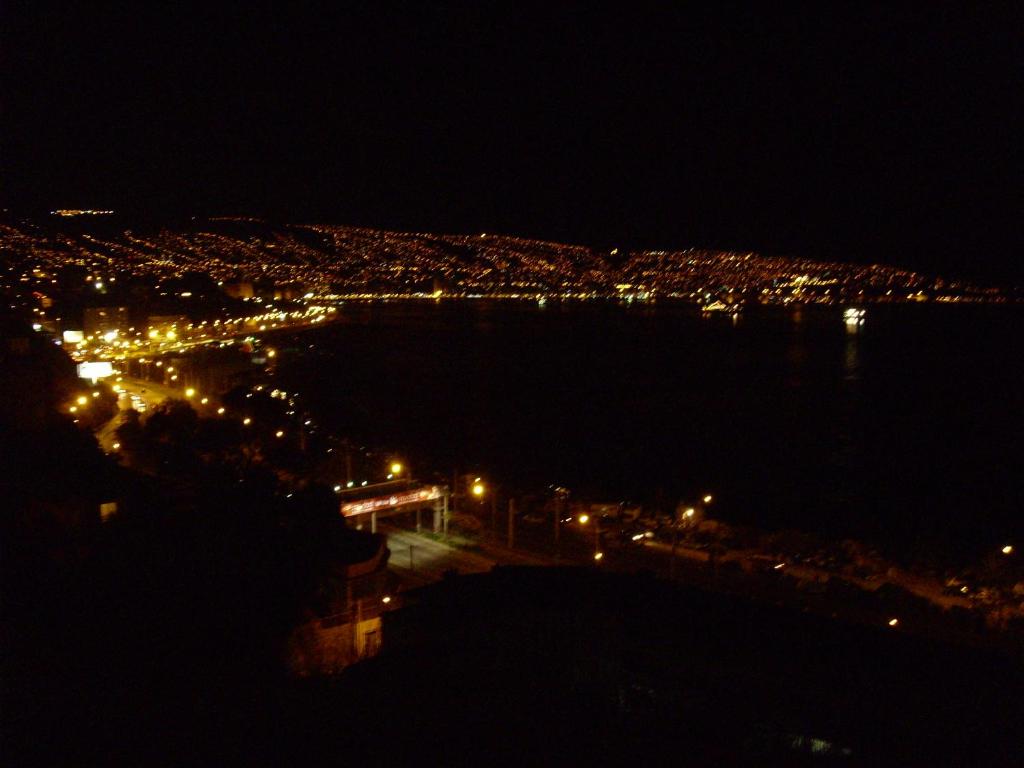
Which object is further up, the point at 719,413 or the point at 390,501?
the point at 390,501

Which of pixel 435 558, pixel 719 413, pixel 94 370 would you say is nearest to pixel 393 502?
pixel 435 558

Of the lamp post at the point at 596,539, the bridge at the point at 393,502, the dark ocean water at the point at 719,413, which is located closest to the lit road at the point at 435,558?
the bridge at the point at 393,502

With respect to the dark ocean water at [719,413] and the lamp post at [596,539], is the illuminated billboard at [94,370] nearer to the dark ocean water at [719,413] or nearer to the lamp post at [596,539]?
the dark ocean water at [719,413]

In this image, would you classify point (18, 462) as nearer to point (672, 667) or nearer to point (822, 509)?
point (672, 667)

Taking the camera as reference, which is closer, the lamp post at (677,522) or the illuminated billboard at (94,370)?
the lamp post at (677,522)

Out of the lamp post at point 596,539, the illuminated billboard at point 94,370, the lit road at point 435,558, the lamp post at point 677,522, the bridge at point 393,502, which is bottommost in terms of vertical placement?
the lamp post at point 677,522

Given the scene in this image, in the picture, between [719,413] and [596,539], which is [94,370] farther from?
[719,413]

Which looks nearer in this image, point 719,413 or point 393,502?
point 393,502
